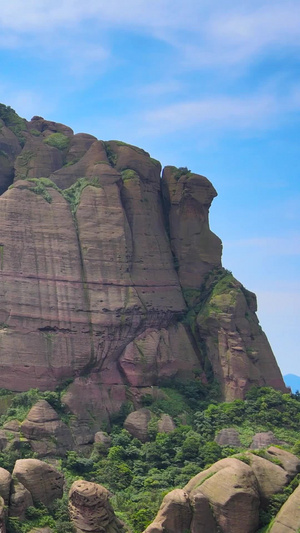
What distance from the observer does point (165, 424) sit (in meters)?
61.2

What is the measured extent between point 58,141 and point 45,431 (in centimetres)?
2759

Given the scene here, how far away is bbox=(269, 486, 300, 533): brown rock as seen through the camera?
42000mm

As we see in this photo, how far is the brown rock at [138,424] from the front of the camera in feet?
199

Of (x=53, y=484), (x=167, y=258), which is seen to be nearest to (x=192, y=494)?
(x=53, y=484)

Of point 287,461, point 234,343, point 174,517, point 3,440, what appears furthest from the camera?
point 234,343

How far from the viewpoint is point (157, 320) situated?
6775cm

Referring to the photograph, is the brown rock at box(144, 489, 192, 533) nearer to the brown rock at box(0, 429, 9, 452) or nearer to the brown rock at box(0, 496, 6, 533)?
the brown rock at box(0, 496, 6, 533)

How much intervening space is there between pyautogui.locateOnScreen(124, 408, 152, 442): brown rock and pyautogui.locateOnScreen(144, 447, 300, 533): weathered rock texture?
15.9 m

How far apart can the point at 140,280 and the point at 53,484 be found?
23.5 m

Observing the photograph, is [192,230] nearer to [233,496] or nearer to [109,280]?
[109,280]

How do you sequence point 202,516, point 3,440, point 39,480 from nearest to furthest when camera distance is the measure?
point 202,516, point 39,480, point 3,440

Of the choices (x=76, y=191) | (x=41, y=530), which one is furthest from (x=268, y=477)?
(x=76, y=191)

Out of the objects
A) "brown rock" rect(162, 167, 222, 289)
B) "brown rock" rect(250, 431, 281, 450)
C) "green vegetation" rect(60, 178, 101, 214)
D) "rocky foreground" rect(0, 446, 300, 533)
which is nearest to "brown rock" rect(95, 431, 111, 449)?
"brown rock" rect(250, 431, 281, 450)

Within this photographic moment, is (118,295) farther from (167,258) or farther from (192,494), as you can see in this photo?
(192,494)
